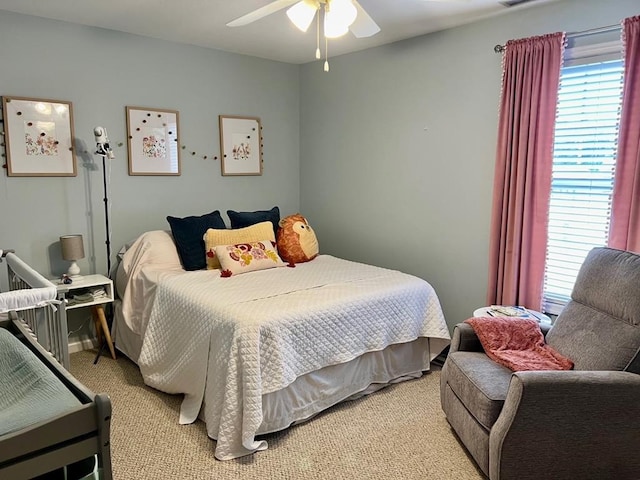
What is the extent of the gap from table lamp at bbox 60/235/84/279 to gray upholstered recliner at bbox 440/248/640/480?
2.67m

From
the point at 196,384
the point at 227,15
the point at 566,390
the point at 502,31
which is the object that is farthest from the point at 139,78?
the point at 566,390

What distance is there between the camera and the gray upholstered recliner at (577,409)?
74.4 inches

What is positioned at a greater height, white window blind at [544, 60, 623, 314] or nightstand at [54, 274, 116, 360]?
white window blind at [544, 60, 623, 314]

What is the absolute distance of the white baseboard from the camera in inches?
140

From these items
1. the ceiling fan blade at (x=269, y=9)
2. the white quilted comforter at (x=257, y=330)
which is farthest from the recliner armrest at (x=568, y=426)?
the ceiling fan blade at (x=269, y=9)

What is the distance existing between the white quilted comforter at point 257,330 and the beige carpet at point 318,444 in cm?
10

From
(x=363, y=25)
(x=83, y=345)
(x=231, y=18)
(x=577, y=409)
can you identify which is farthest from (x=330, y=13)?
(x=83, y=345)

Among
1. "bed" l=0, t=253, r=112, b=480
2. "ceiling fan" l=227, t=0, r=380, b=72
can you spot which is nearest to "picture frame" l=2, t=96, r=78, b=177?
"ceiling fan" l=227, t=0, r=380, b=72

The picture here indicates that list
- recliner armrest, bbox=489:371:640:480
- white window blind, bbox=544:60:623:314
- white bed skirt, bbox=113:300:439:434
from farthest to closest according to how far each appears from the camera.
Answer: white window blind, bbox=544:60:623:314 < white bed skirt, bbox=113:300:439:434 < recliner armrest, bbox=489:371:640:480

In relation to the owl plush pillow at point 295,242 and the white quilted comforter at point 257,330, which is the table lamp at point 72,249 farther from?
the owl plush pillow at point 295,242

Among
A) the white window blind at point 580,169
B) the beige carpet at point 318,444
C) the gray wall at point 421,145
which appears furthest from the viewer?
the gray wall at point 421,145

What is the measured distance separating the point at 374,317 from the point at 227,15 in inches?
86.4

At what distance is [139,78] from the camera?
12.0ft

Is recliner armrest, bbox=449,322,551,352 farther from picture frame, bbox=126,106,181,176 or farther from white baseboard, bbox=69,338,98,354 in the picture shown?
white baseboard, bbox=69,338,98,354
